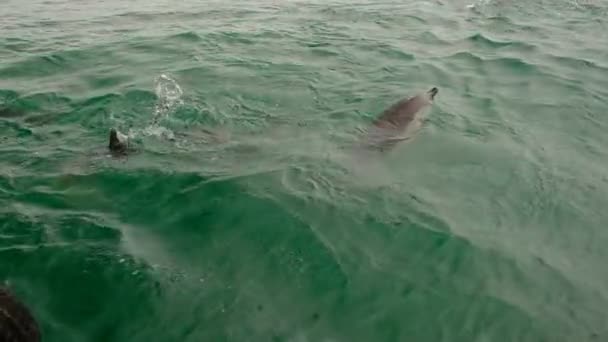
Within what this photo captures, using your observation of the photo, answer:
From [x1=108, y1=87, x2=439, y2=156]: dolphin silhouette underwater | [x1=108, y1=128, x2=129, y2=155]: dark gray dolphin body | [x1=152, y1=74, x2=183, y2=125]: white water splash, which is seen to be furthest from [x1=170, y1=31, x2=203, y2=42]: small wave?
[x1=108, y1=128, x2=129, y2=155]: dark gray dolphin body

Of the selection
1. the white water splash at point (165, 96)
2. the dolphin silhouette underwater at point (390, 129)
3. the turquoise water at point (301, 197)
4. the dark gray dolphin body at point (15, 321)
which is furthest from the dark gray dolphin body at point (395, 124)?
the dark gray dolphin body at point (15, 321)

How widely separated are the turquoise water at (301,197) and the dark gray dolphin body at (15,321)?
17cm

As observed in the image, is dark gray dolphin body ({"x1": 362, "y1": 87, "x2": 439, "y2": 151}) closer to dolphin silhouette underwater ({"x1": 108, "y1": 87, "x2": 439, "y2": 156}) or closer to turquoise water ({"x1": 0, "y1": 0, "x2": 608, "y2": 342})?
dolphin silhouette underwater ({"x1": 108, "y1": 87, "x2": 439, "y2": 156})

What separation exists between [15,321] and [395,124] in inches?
189

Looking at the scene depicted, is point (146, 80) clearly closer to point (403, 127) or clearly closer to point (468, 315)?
point (403, 127)

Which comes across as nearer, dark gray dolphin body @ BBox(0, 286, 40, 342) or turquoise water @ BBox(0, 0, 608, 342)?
dark gray dolphin body @ BBox(0, 286, 40, 342)

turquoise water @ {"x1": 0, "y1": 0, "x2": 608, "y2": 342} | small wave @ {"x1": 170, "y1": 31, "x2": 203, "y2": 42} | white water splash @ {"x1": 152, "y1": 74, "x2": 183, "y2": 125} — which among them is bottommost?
turquoise water @ {"x1": 0, "y1": 0, "x2": 608, "y2": 342}

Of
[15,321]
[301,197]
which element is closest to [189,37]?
[301,197]

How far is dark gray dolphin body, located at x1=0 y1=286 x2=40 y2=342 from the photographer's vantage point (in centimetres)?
337

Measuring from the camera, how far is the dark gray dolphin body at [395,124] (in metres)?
6.45

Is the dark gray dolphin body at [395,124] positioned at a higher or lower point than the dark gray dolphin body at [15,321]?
higher

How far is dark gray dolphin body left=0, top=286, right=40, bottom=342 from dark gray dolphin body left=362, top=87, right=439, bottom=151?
13.1 feet

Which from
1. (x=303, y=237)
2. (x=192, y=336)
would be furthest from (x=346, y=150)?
(x=192, y=336)

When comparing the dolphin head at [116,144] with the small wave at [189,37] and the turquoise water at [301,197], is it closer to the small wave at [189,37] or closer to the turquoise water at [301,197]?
the turquoise water at [301,197]
